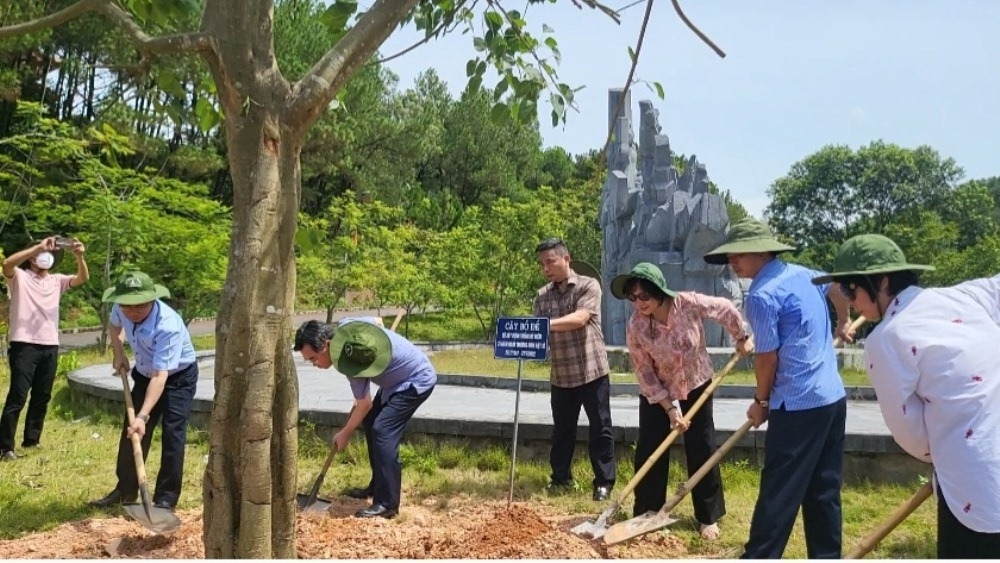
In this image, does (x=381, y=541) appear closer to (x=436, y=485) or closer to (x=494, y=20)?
(x=436, y=485)

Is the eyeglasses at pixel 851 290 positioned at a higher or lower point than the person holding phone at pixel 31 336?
higher

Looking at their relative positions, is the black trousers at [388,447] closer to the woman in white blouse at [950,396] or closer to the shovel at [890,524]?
the shovel at [890,524]

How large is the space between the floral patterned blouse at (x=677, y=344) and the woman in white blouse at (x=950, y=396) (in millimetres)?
1941

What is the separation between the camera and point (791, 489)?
353 centimetres

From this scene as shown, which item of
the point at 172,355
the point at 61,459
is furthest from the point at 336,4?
the point at 61,459

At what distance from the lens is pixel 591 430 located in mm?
5457

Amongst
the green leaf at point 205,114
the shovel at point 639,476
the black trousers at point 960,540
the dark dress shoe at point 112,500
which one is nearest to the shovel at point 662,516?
the shovel at point 639,476

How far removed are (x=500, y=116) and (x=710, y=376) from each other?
199 centimetres

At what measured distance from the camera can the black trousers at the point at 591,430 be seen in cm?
542

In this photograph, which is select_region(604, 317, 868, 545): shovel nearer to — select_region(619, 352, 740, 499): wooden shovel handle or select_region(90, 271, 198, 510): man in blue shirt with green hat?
select_region(619, 352, 740, 499): wooden shovel handle

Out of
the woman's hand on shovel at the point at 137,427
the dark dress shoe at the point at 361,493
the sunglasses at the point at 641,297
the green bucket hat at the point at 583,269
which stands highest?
the green bucket hat at the point at 583,269

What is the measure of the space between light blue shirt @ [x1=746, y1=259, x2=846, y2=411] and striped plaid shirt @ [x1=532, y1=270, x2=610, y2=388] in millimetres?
1812

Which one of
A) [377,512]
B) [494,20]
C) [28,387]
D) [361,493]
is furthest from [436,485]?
[28,387]

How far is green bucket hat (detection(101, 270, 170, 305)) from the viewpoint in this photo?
15.8ft
